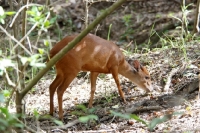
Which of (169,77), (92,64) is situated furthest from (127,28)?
(92,64)

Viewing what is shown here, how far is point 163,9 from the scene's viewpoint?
38.7ft

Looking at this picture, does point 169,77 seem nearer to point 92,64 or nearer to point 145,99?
point 145,99

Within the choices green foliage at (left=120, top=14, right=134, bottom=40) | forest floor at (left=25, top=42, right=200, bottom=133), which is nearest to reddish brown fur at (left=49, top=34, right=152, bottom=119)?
forest floor at (left=25, top=42, right=200, bottom=133)

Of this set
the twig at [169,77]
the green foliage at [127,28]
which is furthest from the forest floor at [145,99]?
the green foliage at [127,28]

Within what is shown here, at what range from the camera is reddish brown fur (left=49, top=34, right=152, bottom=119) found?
5656mm

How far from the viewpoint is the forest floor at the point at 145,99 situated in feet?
15.2

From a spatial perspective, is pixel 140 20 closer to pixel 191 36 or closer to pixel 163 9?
pixel 163 9

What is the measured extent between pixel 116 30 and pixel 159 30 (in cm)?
129

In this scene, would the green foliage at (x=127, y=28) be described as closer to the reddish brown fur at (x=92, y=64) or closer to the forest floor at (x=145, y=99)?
the forest floor at (x=145, y=99)

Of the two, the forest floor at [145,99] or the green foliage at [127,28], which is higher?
the green foliage at [127,28]

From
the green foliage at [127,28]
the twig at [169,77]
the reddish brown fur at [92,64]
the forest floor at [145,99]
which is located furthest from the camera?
the green foliage at [127,28]

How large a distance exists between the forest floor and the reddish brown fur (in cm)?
21

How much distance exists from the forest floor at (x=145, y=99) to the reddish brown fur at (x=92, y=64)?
8.4 inches

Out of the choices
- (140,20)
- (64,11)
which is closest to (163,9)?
(140,20)
